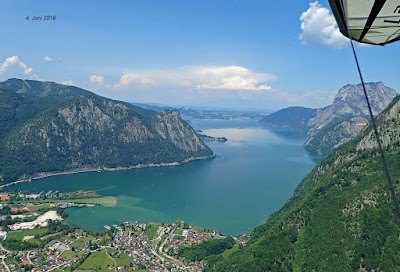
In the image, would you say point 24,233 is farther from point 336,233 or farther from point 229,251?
point 336,233

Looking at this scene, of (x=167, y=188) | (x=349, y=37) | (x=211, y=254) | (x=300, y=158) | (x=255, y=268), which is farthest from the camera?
(x=300, y=158)

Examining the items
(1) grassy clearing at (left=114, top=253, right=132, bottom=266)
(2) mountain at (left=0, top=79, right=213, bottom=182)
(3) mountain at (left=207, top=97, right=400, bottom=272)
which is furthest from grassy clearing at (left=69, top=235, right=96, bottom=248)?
(2) mountain at (left=0, top=79, right=213, bottom=182)

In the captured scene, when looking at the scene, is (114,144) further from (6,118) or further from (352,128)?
(352,128)

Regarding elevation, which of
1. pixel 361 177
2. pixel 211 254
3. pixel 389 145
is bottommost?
pixel 211 254

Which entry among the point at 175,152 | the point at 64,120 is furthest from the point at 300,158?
the point at 64,120

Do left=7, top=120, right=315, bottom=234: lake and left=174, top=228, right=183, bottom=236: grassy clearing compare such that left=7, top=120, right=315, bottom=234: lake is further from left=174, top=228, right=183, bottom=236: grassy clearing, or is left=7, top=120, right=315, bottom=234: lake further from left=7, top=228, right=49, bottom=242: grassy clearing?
left=7, top=228, right=49, bottom=242: grassy clearing

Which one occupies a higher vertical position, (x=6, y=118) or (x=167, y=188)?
(x=6, y=118)
